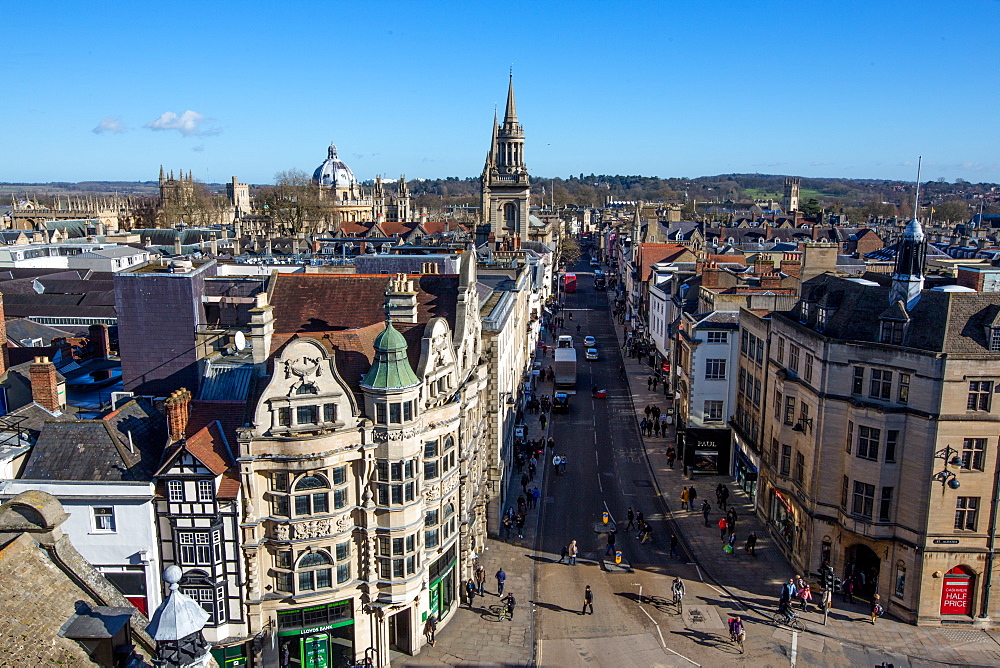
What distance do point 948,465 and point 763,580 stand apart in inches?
406

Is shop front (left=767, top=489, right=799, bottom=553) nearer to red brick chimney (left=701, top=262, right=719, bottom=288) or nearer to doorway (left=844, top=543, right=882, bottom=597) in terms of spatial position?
doorway (left=844, top=543, right=882, bottom=597)

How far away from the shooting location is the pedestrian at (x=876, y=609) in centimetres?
3438

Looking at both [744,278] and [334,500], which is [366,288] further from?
[744,278]

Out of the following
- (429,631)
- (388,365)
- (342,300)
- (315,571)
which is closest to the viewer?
(315,571)

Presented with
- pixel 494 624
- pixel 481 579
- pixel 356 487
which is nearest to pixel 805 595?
pixel 494 624

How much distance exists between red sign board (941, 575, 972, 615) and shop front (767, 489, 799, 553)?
6.96m

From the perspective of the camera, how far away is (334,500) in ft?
97.3

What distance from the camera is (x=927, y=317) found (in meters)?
34.3

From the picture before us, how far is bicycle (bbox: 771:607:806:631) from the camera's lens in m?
34.2

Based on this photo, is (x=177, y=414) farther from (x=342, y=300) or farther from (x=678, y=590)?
(x=678, y=590)

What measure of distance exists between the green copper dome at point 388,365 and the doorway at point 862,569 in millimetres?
22684

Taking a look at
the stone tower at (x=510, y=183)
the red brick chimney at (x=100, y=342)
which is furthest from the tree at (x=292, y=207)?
the red brick chimney at (x=100, y=342)

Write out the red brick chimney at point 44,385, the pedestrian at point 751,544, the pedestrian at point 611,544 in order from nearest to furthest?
the red brick chimney at point 44,385, the pedestrian at point 611,544, the pedestrian at point 751,544

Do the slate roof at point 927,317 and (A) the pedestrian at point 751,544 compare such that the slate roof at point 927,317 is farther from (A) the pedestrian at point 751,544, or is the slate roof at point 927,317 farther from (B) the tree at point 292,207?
(B) the tree at point 292,207
